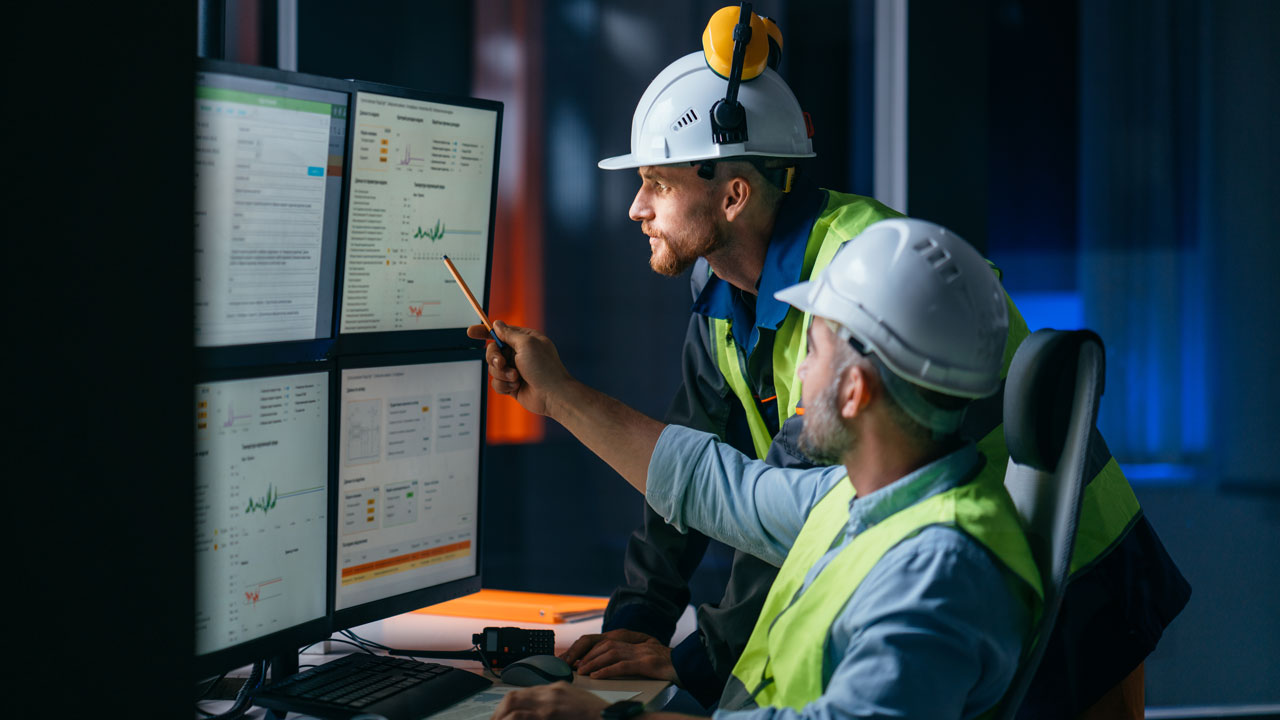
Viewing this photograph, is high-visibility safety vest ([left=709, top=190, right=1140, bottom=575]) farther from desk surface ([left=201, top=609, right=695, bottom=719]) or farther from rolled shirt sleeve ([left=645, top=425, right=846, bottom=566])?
desk surface ([left=201, top=609, right=695, bottom=719])

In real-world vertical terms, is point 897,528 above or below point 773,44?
below

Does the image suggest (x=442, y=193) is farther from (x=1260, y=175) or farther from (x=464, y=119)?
(x=1260, y=175)

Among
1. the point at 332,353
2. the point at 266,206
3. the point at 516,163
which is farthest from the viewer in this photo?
the point at 516,163

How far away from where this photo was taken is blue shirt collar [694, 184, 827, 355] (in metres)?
1.75

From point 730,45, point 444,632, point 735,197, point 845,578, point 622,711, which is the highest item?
point 730,45

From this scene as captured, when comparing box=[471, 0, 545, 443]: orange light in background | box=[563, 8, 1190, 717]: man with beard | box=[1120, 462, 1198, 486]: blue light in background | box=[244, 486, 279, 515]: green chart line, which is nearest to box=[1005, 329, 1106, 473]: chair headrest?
box=[563, 8, 1190, 717]: man with beard

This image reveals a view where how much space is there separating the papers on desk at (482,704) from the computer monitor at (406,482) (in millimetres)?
200

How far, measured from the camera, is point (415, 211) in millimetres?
1529

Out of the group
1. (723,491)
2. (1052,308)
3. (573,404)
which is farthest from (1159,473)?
(573,404)

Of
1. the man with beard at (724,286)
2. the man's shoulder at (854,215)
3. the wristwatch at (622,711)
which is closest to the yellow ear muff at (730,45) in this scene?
the man with beard at (724,286)

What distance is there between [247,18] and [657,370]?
1739 millimetres

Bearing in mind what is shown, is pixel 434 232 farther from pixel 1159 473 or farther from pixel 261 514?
pixel 1159 473

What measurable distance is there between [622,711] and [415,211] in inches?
31.1

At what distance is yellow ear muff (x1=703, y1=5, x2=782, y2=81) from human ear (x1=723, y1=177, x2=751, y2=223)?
0.18 m
